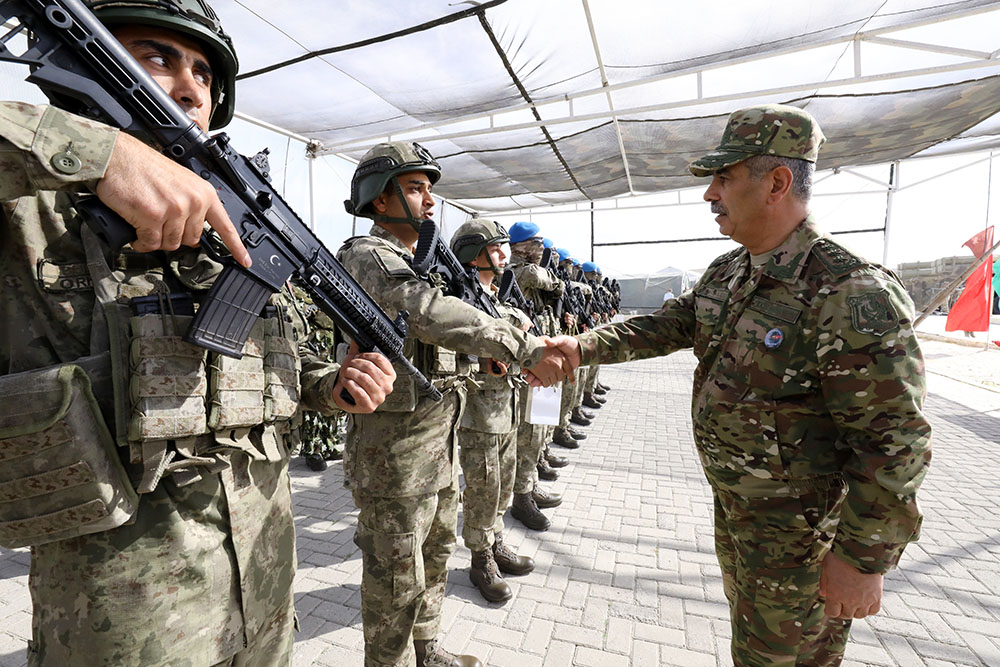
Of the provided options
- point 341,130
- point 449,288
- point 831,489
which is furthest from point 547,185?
point 831,489

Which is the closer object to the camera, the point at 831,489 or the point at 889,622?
the point at 831,489

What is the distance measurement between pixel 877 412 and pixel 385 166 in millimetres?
2316

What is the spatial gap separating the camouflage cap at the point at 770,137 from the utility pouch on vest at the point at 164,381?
1.84 m

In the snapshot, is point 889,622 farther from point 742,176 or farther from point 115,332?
point 115,332

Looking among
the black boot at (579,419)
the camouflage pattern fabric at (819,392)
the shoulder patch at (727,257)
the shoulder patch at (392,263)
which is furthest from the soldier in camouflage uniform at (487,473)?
the black boot at (579,419)

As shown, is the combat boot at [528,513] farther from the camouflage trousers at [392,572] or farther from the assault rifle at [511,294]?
the camouflage trousers at [392,572]

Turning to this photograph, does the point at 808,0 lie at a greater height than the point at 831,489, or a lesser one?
greater

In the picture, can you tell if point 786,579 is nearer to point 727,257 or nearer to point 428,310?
point 727,257

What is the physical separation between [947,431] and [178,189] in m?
9.99

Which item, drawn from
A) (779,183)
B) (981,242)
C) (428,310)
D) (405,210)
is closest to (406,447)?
Result: (428,310)

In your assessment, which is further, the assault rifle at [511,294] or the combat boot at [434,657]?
the assault rifle at [511,294]

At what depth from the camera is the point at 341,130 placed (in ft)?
27.2

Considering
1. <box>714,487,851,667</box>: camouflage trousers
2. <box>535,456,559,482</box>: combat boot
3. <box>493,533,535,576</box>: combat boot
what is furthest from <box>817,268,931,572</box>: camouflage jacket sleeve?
<box>535,456,559,482</box>: combat boot

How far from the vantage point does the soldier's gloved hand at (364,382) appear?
159 centimetres
